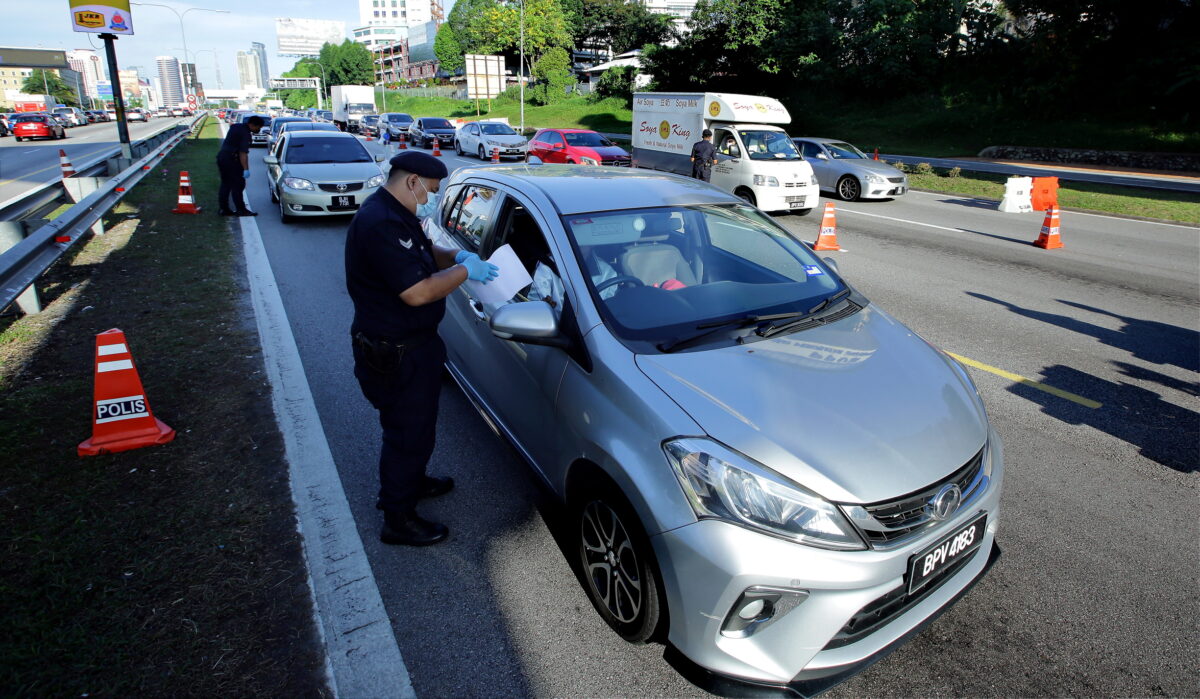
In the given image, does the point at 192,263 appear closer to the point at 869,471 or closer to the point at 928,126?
the point at 869,471

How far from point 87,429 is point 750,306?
13.7 ft

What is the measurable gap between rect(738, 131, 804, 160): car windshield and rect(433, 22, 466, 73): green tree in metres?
90.2

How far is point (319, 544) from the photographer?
10.5 feet

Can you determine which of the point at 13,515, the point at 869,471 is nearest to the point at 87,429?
the point at 13,515

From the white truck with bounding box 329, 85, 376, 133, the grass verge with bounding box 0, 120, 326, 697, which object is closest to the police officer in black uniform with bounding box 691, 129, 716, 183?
the grass verge with bounding box 0, 120, 326, 697

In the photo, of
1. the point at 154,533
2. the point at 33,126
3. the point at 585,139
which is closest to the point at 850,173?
the point at 585,139

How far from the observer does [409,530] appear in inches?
128

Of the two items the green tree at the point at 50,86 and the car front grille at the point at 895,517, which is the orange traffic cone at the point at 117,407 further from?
the green tree at the point at 50,86

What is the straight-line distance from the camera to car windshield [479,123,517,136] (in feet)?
84.2

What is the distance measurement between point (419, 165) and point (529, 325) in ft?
2.89

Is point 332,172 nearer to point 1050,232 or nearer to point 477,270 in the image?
point 477,270

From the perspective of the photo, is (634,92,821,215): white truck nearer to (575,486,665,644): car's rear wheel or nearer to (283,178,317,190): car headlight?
(283,178,317,190): car headlight

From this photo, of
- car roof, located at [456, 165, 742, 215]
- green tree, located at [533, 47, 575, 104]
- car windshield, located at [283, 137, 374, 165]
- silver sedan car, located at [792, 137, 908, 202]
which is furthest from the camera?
green tree, located at [533, 47, 575, 104]

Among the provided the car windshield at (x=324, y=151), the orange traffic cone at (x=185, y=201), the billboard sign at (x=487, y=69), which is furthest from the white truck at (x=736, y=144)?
the billboard sign at (x=487, y=69)
